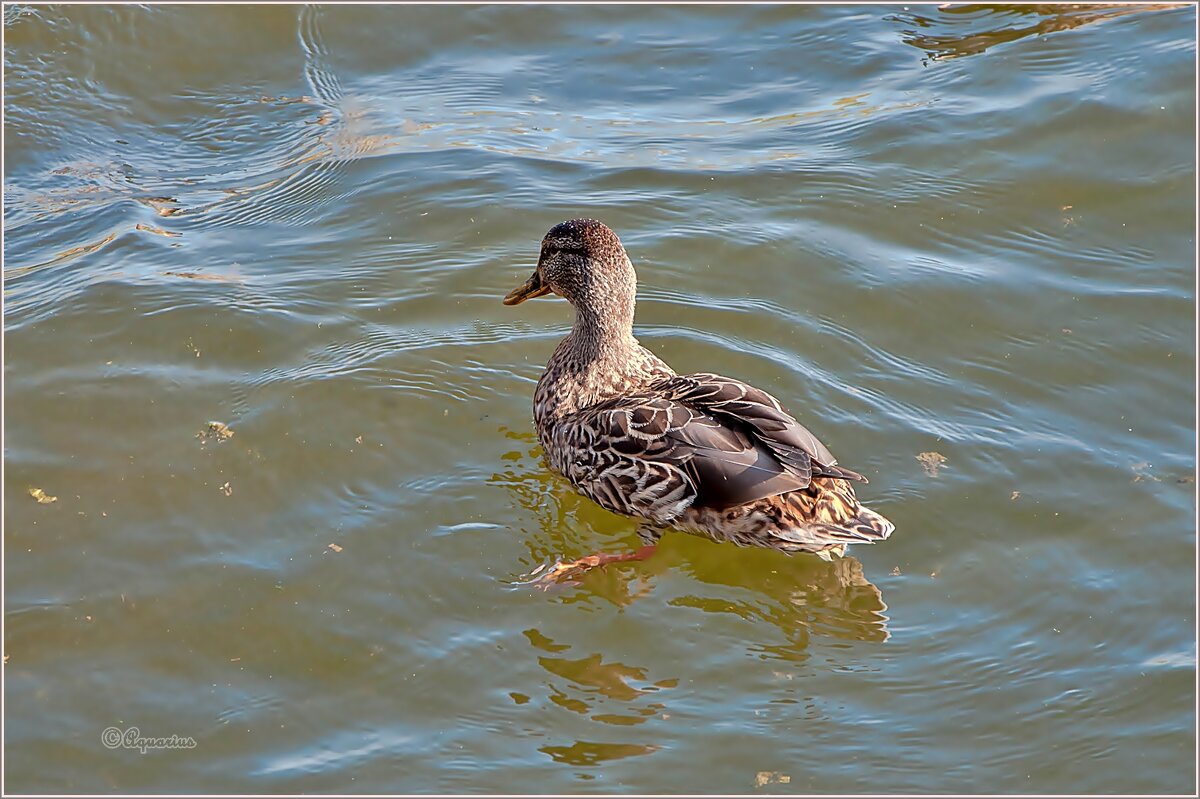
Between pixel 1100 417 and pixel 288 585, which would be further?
pixel 1100 417

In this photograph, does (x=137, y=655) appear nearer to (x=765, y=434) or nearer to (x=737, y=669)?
(x=737, y=669)

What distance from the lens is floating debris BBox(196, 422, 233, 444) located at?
22.6 ft

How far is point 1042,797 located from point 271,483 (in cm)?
397

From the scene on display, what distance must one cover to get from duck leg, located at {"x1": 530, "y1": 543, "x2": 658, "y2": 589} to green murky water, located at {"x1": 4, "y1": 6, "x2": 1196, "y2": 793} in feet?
0.23

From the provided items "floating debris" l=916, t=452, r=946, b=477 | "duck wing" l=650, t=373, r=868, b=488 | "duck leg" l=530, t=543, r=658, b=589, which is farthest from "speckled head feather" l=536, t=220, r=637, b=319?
"floating debris" l=916, t=452, r=946, b=477

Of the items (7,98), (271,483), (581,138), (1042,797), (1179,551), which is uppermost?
(7,98)

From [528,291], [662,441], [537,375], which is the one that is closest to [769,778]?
[662,441]

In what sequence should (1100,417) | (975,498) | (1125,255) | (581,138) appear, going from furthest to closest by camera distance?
(581,138) < (1125,255) < (1100,417) < (975,498)

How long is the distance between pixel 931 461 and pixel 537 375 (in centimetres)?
236

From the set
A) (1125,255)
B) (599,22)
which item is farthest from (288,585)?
(599,22)

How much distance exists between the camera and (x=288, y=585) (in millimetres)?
6016

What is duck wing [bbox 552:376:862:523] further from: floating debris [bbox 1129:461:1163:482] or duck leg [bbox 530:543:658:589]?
floating debris [bbox 1129:461:1163:482]

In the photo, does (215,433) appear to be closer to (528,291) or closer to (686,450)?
(528,291)

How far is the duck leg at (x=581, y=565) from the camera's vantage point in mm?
6090
